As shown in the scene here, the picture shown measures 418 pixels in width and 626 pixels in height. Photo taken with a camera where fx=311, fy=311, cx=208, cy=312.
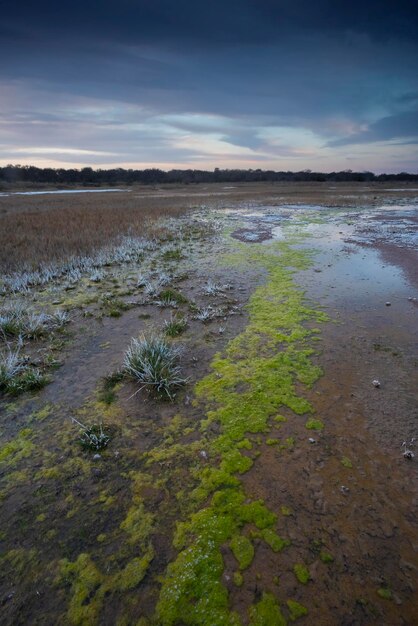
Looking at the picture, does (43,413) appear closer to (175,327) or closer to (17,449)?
(17,449)

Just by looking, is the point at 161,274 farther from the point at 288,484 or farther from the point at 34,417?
the point at 288,484

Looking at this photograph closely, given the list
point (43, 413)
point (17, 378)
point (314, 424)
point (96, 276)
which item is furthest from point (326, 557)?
point (96, 276)

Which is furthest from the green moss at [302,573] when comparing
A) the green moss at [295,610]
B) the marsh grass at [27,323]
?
the marsh grass at [27,323]

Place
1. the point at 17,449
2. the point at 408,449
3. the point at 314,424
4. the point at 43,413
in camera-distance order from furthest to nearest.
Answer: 1. the point at 43,413
2. the point at 314,424
3. the point at 17,449
4. the point at 408,449

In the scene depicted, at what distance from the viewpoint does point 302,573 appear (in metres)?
2.51

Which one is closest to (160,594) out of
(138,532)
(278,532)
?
(138,532)

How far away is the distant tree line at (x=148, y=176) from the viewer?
272ft

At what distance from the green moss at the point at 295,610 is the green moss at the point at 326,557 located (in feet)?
1.32

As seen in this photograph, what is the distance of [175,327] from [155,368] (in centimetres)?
186

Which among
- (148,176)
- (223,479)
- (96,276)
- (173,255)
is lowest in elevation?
(223,479)

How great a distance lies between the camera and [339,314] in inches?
286

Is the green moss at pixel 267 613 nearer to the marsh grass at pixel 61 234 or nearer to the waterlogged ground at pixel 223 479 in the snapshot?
the waterlogged ground at pixel 223 479

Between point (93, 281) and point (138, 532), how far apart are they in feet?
28.6

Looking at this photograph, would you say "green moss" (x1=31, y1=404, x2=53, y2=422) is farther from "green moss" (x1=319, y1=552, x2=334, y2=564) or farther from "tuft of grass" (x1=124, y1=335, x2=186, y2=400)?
"green moss" (x1=319, y1=552, x2=334, y2=564)
